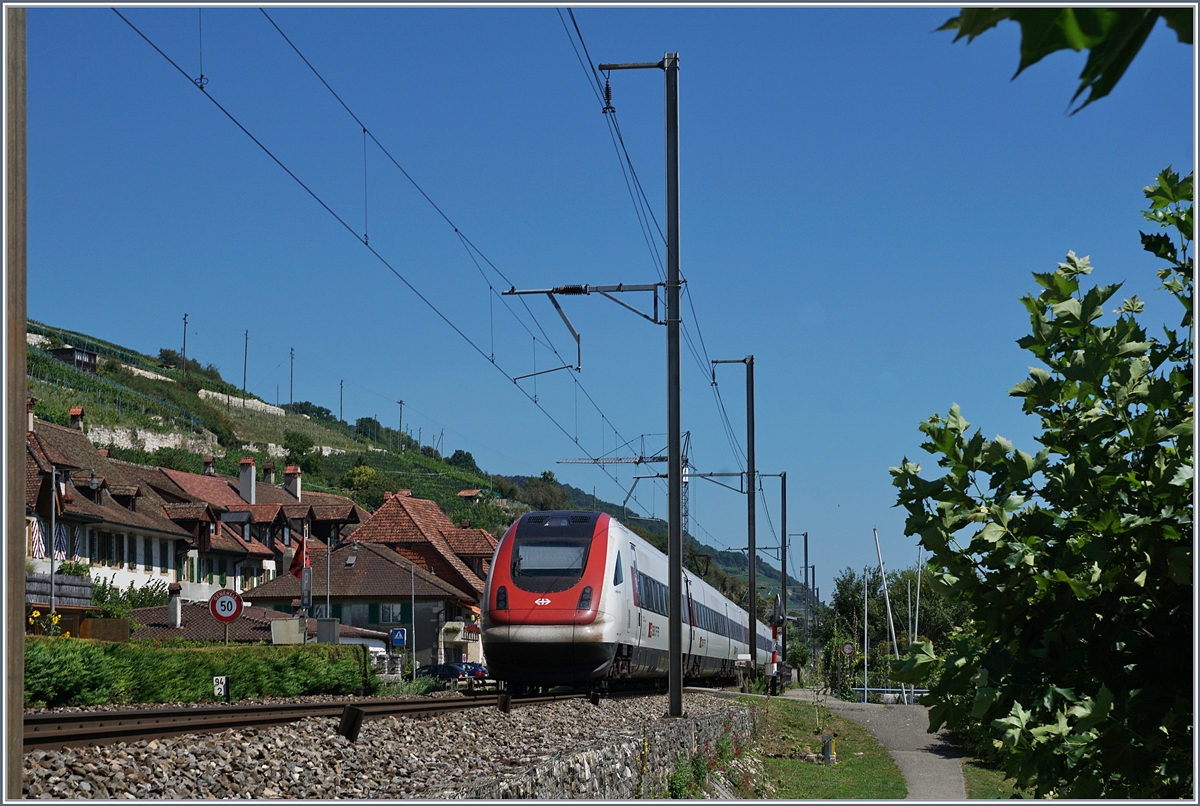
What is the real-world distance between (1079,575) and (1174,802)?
2.58 feet

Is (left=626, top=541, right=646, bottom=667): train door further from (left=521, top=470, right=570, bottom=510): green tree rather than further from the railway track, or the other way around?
(left=521, top=470, right=570, bottom=510): green tree

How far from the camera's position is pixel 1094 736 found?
13.1 feet

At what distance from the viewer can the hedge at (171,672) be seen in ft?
61.3

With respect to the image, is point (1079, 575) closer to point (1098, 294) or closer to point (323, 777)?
point (1098, 294)

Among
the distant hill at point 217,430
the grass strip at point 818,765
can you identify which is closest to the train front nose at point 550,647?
the grass strip at point 818,765

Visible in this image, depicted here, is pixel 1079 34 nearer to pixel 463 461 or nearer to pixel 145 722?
pixel 145 722

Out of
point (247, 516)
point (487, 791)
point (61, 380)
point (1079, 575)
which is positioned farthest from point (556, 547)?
point (61, 380)

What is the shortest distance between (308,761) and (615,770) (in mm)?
3510

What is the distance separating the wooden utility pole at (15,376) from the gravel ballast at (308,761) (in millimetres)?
2632

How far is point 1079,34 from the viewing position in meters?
1.45

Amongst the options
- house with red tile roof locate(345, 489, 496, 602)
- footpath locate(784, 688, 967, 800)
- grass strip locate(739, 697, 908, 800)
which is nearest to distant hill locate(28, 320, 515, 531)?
house with red tile roof locate(345, 489, 496, 602)

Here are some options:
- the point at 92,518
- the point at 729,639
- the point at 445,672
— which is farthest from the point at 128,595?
the point at 729,639

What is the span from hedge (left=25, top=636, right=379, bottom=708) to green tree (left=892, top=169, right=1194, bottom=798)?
1679 cm

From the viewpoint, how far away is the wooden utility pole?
450 centimetres
